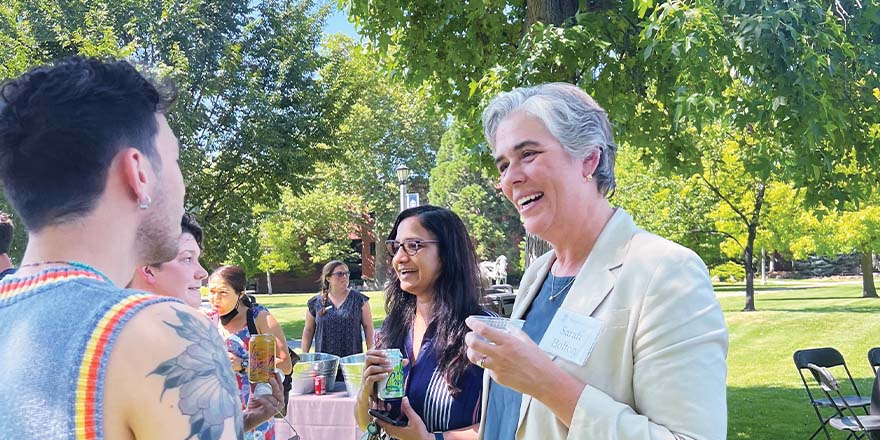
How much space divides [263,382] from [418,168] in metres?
41.2

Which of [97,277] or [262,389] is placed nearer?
[97,277]

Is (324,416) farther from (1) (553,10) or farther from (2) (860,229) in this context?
(2) (860,229)

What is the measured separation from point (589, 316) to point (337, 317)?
5687 mm

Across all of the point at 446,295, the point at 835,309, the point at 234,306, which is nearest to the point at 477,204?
the point at 835,309

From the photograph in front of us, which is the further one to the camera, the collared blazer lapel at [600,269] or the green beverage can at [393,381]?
the green beverage can at [393,381]

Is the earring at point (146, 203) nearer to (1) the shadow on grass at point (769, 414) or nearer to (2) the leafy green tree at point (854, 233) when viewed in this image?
(1) the shadow on grass at point (769, 414)

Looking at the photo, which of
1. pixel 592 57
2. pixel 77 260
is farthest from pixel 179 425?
pixel 592 57

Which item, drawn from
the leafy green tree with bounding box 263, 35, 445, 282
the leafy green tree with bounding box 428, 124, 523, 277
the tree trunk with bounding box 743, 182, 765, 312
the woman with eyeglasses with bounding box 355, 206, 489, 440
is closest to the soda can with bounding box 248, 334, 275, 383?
the woman with eyeglasses with bounding box 355, 206, 489, 440

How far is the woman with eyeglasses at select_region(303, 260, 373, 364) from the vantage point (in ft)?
23.4

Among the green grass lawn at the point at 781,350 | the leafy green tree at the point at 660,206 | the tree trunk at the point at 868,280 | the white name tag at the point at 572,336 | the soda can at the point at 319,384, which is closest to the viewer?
the white name tag at the point at 572,336

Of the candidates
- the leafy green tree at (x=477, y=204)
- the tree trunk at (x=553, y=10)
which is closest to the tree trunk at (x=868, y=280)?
the leafy green tree at (x=477, y=204)

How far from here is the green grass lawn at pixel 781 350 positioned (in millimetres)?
8367

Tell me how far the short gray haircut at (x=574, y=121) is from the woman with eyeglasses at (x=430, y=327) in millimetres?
1128

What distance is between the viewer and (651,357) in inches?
61.6
